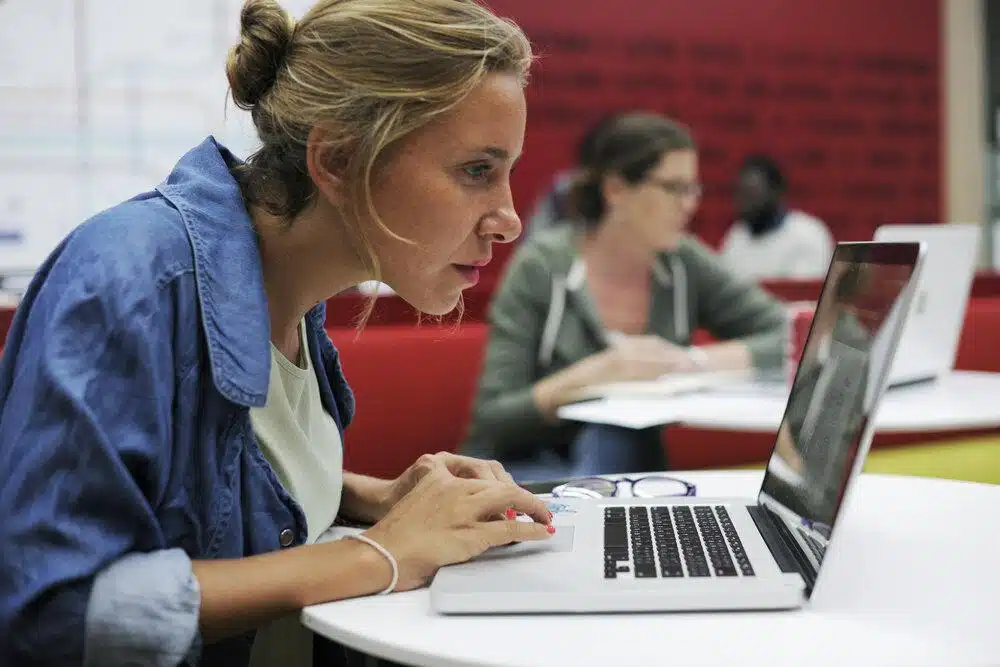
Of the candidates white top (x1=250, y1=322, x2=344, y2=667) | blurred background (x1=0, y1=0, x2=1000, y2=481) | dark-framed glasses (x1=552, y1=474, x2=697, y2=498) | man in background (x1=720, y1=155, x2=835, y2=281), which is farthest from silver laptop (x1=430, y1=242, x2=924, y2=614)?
man in background (x1=720, y1=155, x2=835, y2=281)

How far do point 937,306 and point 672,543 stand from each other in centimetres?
159

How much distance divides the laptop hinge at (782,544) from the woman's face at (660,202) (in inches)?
65.7

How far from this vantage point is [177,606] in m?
0.93

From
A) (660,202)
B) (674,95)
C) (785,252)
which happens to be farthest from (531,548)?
(674,95)

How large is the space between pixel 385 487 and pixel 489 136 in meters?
0.48

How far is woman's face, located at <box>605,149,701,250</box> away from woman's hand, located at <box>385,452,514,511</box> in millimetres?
1673

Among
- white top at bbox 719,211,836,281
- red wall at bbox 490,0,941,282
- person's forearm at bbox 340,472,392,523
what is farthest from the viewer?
red wall at bbox 490,0,941,282

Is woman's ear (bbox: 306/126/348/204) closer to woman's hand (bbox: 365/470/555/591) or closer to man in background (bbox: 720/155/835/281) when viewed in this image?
woman's hand (bbox: 365/470/555/591)

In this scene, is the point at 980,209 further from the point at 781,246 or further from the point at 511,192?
the point at 511,192

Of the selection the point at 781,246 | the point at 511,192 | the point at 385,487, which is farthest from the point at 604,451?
the point at 781,246

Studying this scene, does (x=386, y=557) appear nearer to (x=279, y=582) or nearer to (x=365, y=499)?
(x=279, y=582)

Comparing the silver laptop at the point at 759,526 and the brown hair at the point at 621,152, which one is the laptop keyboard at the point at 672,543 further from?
the brown hair at the point at 621,152

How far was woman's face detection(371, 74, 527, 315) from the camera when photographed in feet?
3.84

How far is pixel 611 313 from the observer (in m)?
2.86
